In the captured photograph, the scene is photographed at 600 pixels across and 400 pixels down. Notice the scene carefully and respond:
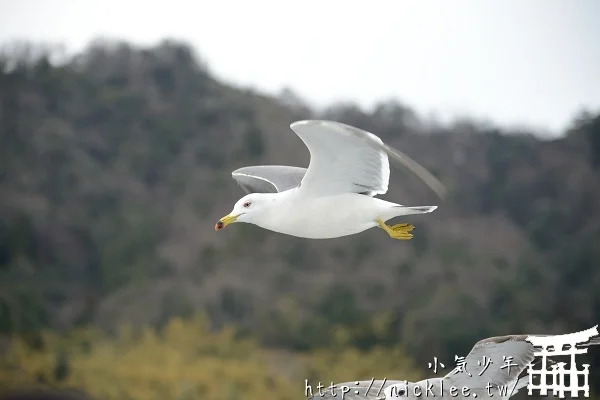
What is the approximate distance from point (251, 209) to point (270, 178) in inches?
25.7

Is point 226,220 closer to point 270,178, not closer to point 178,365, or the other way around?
point 270,178

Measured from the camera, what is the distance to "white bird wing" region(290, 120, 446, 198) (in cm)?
364

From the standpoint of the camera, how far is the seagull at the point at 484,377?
402 centimetres

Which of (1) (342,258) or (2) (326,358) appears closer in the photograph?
(2) (326,358)

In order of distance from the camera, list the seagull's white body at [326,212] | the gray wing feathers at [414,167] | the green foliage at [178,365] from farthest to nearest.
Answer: the green foliage at [178,365], the seagull's white body at [326,212], the gray wing feathers at [414,167]

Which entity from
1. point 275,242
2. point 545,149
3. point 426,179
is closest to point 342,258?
point 275,242

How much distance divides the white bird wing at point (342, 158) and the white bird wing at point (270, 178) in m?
0.62

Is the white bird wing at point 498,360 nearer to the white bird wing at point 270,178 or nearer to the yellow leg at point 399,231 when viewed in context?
the yellow leg at point 399,231

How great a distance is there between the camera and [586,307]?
9570mm

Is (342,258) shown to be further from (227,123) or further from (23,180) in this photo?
(23,180)

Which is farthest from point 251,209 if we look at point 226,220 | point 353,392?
point 353,392

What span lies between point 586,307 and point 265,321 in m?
3.14

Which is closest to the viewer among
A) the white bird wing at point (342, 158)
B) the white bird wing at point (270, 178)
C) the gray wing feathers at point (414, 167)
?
the gray wing feathers at point (414, 167)

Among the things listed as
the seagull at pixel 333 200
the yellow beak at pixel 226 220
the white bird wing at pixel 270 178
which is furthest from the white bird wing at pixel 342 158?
the white bird wing at pixel 270 178
